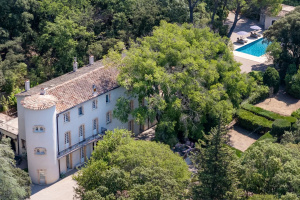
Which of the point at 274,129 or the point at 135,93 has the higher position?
the point at 135,93

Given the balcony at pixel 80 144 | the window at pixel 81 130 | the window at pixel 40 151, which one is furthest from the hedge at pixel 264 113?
the window at pixel 40 151

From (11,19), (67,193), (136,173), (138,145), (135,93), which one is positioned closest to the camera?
(136,173)

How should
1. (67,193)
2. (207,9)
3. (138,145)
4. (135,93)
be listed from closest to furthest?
(138,145), (67,193), (135,93), (207,9)

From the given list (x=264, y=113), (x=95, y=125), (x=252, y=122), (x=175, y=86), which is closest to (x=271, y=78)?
(x=264, y=113)

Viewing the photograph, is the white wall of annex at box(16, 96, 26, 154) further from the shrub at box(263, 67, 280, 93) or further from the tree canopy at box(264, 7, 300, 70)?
the tree canopy at box(264, 7, 300, 70)

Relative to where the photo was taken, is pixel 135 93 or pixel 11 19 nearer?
pixel 135 93

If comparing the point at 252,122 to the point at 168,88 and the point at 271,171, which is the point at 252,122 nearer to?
the point at 168,88

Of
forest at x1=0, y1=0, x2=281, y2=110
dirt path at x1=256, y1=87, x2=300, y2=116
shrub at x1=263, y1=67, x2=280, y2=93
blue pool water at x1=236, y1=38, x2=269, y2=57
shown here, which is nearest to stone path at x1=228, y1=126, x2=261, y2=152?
dirt path at x1=256, y1=87, x2=300, y2=116

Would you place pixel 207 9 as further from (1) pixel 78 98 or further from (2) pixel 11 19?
(1) pixel 78 98

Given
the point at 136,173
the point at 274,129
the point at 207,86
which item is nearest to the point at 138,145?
the point at 136,173
